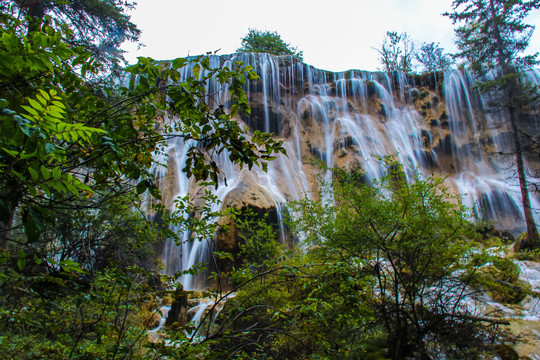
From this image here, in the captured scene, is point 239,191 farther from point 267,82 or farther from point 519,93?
point 519,93

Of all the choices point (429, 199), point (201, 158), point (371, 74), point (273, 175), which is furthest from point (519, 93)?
point (201, 158)

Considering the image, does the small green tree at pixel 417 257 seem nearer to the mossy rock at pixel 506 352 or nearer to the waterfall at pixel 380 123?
the mossy rock at pixel 506 352

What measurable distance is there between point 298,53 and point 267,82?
43.3 ft

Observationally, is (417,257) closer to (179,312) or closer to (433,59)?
(179,312)

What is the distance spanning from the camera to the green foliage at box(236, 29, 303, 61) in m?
29.2

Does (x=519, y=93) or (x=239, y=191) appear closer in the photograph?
(x=239, y=191)

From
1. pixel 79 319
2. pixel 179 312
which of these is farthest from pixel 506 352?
pixel 179 312

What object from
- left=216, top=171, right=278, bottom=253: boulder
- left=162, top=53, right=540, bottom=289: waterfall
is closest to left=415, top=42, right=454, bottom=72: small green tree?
left=162, top=53, right=540, bottom=289: waterfall

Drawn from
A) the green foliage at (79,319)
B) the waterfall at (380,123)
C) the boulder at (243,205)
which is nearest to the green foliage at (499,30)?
the waterfall at (380,123)

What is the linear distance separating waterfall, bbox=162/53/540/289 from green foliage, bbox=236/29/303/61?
7509 mm

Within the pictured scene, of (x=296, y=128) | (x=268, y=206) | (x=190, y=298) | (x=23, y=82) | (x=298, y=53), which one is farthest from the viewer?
(x=298, y=53)

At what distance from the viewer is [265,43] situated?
29219 millimetres

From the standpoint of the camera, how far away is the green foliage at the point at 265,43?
95.9 ft

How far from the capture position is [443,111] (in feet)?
76.0
